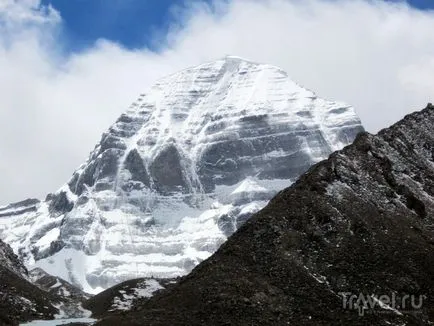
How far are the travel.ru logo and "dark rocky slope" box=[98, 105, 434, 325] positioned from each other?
0.46 meters

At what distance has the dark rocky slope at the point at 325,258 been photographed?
101m

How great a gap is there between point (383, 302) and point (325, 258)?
11.5 metres

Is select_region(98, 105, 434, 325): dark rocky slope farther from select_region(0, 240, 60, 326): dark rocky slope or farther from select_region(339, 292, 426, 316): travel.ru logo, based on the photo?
select_region(0, 240, 60, 326): dark rocky slope

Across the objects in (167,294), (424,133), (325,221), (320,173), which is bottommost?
(167,294)

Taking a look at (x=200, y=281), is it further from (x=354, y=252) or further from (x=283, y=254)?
(x=354, y=252)

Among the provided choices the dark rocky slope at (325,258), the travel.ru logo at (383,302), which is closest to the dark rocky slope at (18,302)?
the dark rocky slope at (325,258)

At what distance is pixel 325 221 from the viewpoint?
121 meters

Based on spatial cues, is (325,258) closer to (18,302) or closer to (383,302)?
(383,302)

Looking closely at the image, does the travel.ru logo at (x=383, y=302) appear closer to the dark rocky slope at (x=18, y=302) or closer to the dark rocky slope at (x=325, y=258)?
the dark rocky slope at (x=325, y=258)

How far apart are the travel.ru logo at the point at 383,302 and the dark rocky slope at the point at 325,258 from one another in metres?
0.46

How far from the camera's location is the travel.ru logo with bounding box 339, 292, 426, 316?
→ 104 m

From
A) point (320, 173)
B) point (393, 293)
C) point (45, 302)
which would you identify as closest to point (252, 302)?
point (393, 293)

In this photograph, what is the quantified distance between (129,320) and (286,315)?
20.6 meters

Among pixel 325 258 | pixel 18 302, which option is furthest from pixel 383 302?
pixel 18 302
